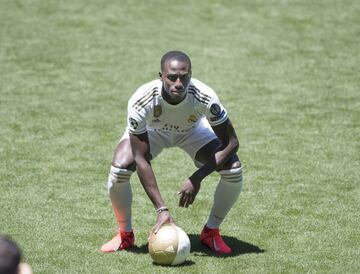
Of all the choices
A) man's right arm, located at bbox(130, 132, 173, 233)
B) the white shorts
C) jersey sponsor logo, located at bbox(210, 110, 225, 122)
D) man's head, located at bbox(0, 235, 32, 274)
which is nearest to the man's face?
jersey sponsor logo, located at bbox(210, 110, 225, 122)

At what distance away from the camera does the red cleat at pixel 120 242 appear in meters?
7.79

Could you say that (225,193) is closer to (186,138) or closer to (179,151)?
(186,138)

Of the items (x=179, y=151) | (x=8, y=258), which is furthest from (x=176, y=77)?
(x=179, y=151)

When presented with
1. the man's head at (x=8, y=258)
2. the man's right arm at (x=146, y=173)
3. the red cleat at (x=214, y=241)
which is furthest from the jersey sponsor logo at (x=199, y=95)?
the man's head at (x=8, y=258)

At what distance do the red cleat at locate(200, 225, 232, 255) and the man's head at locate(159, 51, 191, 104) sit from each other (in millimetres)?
1377

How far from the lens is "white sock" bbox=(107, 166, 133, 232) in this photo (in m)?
7.68

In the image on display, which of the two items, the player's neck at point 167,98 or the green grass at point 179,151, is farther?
the green grass at point 179,151

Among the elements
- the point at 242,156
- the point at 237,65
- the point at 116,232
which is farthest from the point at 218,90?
the point at 116,232

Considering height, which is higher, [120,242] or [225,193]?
[225,193]

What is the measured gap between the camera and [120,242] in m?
7.83

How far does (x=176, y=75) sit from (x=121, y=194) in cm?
128

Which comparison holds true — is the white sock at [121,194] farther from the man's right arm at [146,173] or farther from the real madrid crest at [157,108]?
the real madrid crest at [157,108]

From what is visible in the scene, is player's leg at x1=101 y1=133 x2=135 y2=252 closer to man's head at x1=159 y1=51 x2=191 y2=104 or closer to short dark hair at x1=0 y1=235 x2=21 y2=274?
man's head at x1=159 y1=51 x2=191 y2=104

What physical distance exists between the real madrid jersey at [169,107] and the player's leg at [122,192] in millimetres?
322
